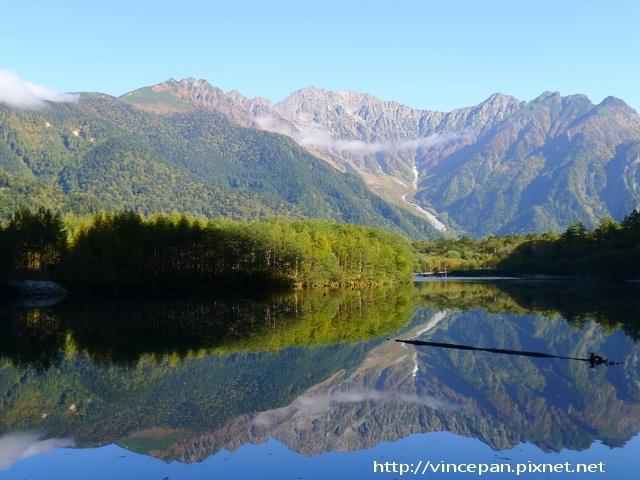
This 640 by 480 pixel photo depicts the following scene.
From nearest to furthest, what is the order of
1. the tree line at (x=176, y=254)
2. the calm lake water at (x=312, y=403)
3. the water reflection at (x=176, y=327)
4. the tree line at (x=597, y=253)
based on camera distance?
the calm lake water at (x=312, y=403), the water reflection at (x=176, y=327), the tree line at (x=176, y=254), the tree line at (x=597, y=253)

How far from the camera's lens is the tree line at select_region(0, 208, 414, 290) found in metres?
91.8

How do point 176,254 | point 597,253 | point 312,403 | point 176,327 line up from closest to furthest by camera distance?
1. point 312,403
2. point 176,327
3. point 176,254
4. point 597,253

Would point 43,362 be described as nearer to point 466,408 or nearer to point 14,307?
A: point 466,408

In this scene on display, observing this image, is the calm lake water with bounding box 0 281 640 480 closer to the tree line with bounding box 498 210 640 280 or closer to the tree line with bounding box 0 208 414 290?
the tree line with bounding box 0 208 414 290

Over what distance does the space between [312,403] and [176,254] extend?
8366cm

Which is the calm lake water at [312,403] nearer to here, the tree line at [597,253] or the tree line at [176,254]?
the tree line at [176,254]

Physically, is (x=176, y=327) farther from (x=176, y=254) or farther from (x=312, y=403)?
(x=176, y=254)

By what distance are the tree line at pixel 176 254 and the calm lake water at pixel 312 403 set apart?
4527cm

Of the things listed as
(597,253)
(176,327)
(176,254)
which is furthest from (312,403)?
(597,253)

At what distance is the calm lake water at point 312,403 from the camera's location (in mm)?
18828

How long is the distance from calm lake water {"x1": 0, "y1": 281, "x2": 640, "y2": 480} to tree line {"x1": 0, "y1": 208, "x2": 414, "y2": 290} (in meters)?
45.3

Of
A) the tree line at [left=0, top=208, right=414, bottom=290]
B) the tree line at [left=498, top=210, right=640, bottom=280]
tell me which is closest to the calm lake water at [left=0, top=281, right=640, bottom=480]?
the tree line at [left=0, top=208, right=414, bottom=290]

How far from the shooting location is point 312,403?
26344mm

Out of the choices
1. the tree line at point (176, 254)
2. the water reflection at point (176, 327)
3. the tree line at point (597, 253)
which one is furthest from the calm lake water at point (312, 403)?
the tree line at point (597, 253)
